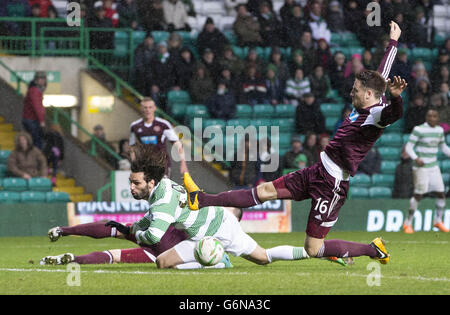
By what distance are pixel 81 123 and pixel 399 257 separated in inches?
372

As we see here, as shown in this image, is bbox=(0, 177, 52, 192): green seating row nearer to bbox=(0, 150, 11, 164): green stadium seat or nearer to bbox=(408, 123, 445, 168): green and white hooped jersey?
bbox=(0, 150, 11, 164): green stadium seat

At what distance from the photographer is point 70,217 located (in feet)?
46.0

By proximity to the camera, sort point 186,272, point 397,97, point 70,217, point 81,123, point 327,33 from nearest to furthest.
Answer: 1. point 397,97
2. point 186,272
3. point 70,217
4. point 81,123
5. point 327,33

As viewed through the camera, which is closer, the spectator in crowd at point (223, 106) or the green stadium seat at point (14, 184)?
the green stadium seat at point (14, 184)

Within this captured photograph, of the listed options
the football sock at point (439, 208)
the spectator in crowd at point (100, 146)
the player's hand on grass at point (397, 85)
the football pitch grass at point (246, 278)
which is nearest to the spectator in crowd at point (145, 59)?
the spectator in crowd at point (100, 146)

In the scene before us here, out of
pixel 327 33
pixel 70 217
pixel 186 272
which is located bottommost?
pixel 70 217

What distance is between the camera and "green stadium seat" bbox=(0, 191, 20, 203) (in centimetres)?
1426

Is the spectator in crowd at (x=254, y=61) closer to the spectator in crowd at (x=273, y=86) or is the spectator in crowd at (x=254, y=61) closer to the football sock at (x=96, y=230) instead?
the spectator in crowd at (x=273, y=86)

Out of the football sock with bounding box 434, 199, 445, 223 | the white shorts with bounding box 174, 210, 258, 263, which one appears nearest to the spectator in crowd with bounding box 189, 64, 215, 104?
the football sock with bounding box 434, 199, 445, 223

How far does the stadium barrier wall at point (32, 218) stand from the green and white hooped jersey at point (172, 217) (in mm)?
6102

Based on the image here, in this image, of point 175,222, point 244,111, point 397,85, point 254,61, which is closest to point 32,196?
point 244,111

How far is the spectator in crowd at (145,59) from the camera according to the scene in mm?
17047

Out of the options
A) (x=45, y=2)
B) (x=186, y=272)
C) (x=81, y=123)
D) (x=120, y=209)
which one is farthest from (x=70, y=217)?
(x=186, y=272)

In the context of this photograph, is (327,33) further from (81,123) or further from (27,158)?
(27,158)
